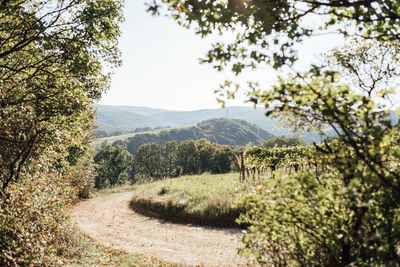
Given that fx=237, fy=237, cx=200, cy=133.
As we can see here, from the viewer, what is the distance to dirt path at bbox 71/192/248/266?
33.7 feet

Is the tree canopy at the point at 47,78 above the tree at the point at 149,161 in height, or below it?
above

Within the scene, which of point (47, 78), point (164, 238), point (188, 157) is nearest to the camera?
point (47, 78)

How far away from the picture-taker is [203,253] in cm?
1077

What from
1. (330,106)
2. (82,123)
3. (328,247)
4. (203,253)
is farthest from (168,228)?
(330,106)

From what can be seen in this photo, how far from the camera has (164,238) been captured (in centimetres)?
1321

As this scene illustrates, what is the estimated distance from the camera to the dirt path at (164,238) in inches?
404

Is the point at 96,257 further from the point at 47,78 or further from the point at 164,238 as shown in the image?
the point at 47,78

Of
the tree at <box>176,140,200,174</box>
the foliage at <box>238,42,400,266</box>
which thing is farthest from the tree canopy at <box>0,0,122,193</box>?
the tree at <box>176,140,200,174</box>

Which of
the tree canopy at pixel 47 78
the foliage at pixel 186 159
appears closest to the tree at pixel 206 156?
the foliage at pixel 186 159

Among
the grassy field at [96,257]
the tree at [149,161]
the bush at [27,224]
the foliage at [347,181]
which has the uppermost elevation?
the foliage at [347,181]

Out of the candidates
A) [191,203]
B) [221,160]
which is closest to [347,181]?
[191,203]

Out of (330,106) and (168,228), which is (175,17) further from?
(168,228)

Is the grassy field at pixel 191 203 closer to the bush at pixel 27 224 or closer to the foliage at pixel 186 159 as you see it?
the bush at pixel 27 224

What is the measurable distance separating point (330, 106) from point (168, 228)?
14.6m
